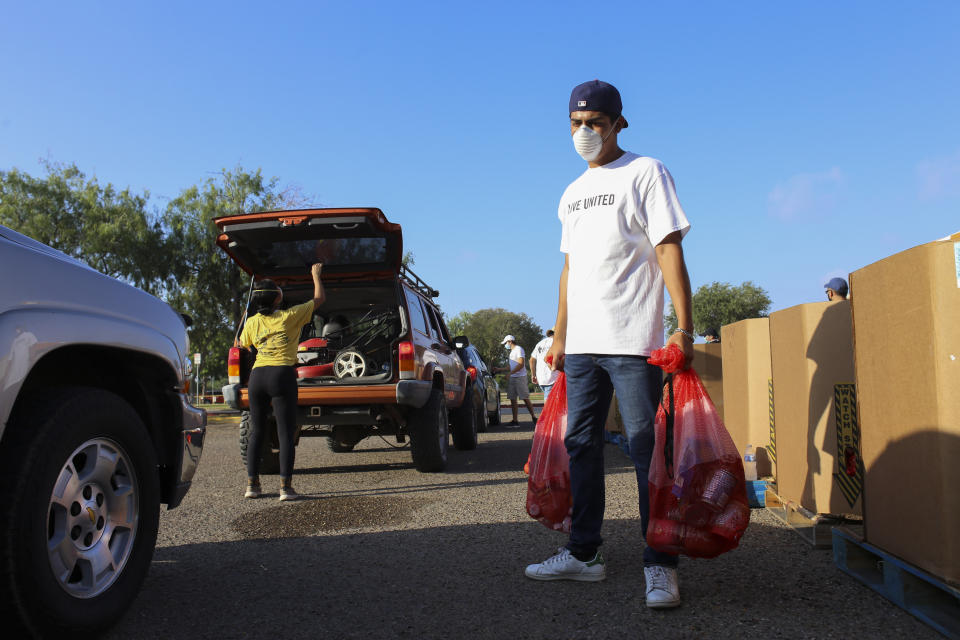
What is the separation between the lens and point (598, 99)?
320cm

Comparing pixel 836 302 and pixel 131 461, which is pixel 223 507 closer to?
pixel 131 461

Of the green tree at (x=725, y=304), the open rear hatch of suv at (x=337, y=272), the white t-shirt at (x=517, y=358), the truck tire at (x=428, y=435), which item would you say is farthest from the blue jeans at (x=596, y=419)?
the green tree at (x=725, y=304)

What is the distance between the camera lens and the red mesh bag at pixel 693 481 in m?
2.72

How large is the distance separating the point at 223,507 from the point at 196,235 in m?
24.0

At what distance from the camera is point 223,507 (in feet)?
17.6

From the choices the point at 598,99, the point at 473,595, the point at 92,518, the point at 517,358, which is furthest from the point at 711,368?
the point at 517,358

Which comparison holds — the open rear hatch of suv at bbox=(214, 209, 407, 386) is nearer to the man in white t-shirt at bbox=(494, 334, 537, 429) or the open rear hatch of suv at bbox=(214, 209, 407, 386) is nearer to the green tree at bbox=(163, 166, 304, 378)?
the man in white t-shirt at bbox=(494, 334, 537, 429)

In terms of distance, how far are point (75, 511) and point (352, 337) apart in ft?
17.6

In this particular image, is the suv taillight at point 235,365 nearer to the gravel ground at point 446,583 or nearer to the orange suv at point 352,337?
the orange suv at point 352,337

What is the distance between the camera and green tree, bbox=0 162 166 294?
86.0 feet

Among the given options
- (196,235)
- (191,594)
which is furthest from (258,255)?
(196,235)

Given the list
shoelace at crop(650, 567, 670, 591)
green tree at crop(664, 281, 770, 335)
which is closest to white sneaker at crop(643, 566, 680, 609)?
shoelace at crop(650, 567, 670, 591)

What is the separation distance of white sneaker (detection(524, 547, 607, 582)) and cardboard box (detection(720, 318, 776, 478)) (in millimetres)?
2021

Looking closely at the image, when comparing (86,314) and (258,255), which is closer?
(86,314)
